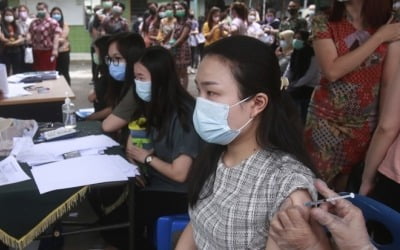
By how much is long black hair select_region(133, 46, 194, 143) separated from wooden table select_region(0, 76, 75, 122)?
1.63 metres

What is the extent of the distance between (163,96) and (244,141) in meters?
0.96

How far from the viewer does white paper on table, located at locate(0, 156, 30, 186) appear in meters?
A: 1.78

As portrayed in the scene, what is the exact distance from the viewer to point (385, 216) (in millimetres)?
1136

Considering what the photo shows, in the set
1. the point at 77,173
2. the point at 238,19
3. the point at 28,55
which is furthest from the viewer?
the point at 238,19

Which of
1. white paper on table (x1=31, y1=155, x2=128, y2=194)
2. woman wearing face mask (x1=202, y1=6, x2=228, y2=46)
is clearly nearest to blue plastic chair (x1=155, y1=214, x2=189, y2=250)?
white paper on table (x1=31, y1=155, x2=128, y2=194)

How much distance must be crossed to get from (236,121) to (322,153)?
29.2 inches

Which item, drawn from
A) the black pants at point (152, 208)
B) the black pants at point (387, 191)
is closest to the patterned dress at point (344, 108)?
the black pants at point (387, 191)

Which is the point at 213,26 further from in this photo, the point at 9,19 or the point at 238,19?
the point at 9,19

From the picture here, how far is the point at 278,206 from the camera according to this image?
3.34 feet

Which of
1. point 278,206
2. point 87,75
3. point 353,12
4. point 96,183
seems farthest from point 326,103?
point 87,75

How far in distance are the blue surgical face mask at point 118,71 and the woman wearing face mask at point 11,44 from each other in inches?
166

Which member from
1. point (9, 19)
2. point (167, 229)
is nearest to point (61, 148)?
point (167, 229)

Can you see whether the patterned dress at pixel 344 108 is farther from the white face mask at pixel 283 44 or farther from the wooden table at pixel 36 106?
the white face mask at pixel 283 44

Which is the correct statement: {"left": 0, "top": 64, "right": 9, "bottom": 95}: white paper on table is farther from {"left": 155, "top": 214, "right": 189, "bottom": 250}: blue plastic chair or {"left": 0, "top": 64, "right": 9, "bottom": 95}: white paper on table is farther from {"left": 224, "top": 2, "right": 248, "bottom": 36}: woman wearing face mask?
{"left": 224, "top": 2, "right": 248, "bottom": 36}: woman wearing face mask
